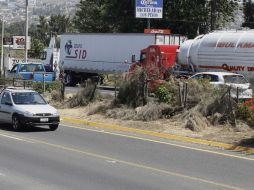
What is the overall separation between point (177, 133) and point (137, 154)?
4.25m

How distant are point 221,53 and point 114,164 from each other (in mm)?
19574

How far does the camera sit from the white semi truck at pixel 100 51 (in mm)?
40188

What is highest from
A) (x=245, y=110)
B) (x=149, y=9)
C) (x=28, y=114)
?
(x=149, y=9)

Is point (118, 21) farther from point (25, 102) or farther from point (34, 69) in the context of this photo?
point (25, 102)

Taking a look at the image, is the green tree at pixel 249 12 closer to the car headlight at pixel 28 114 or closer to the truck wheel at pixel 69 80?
the truck wheel at pixel 69 80

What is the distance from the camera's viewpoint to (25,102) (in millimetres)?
20328

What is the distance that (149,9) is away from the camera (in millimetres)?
53000

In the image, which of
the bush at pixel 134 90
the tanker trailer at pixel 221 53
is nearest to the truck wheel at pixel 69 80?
the tanker trailer at pixel 221 53

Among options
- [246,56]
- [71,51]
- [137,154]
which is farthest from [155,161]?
[71,51]

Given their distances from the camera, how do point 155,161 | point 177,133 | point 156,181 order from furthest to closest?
point 177,133 → point 155,161 → point 156,181

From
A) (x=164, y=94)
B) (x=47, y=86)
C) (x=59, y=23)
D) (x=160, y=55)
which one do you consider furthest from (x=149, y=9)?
(x=59, y=23)

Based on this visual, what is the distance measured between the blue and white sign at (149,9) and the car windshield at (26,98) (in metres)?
32.9

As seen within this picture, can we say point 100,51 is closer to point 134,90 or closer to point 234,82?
point 234,82

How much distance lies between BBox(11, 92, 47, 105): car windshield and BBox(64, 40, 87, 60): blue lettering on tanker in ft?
80.8
